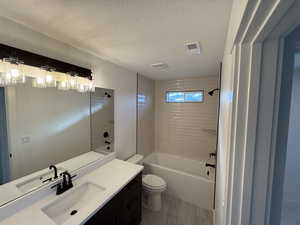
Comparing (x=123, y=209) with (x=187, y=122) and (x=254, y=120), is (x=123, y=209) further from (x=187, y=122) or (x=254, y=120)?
(x=187, y=122)

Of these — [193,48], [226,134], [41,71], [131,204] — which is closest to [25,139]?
[41,71]

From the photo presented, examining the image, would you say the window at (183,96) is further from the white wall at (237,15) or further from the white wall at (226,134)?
the white wall at (237,15)

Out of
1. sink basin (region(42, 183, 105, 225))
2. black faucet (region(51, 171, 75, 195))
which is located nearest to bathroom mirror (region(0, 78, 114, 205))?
black faucet (region(51, 171, 75, 195))

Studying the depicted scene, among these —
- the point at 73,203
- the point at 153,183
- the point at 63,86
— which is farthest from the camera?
the point at 153,183

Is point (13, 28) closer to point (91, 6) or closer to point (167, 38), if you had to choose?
point (91, 6)

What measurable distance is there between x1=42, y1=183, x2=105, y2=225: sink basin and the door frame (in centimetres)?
118

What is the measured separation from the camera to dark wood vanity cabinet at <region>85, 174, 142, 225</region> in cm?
120

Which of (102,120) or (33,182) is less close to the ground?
(102,120)

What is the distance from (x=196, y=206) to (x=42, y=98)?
2.79 meters

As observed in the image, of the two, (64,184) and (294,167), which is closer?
(294,167)

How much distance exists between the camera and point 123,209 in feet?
4.93

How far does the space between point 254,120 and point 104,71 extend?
1.91 metres

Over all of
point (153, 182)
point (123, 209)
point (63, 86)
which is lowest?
point (153, 182)

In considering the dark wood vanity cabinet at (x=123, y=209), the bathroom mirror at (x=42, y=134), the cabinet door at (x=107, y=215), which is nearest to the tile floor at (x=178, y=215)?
the dark wood vanity cabinet at (x=123, y=209)
